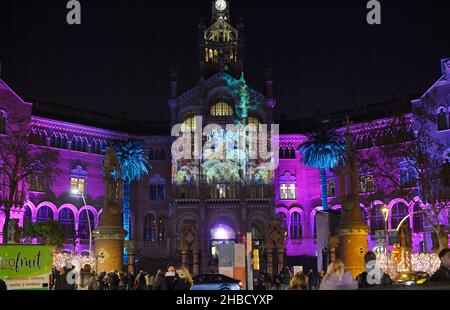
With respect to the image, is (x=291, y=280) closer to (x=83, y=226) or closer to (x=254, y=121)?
(x=83, y=226)

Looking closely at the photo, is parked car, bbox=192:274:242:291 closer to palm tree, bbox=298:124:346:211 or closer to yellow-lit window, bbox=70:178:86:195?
palm tree, bbox=298:124:346:211

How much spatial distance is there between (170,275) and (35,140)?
52178 millimetres

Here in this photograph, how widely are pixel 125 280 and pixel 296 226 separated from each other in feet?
160

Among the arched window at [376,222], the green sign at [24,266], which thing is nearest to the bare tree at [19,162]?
the arched window at [376,222]

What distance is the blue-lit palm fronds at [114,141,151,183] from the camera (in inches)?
2916

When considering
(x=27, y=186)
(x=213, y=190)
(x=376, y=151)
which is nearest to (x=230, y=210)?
(x=213, y=190)

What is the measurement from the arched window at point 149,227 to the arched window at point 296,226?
17.1 meters

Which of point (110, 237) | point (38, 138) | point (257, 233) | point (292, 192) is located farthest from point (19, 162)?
point (292, 192)

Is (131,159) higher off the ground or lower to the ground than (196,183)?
higher

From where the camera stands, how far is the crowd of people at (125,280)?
17.6 m

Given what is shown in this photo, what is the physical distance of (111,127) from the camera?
259ft

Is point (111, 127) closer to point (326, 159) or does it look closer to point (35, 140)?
point (35, 140)

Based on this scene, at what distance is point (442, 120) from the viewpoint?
6531 cm

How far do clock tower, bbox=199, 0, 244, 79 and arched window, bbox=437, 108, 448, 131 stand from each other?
92.0ft
